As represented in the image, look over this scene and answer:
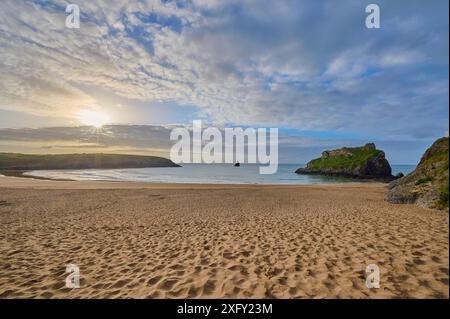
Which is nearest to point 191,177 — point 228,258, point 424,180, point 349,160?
point 349,160

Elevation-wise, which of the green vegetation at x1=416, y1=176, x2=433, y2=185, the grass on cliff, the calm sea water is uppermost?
the grass on cliff

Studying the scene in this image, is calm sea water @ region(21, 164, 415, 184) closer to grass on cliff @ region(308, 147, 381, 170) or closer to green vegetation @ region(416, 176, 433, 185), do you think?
grass on cliff @ region(308, 147, 381, 170)

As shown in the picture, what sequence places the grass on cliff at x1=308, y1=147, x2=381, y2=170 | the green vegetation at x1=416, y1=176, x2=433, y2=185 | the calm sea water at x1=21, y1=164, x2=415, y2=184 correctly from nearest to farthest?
the green vegetation at x1=416, y1=176, x2=433, y2=185
the calm sea water at x1=21, y1=164, x2=415, y2=184
the grass on cliff at x1=308, y1=147, x2=381, y2=170

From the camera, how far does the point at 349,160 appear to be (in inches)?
2559

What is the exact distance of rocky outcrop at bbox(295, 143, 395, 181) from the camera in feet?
188

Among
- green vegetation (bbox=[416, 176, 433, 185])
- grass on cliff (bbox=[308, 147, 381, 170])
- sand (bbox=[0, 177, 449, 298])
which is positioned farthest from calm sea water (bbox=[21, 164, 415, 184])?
sand (bbox=[0, 177, 449, 298])

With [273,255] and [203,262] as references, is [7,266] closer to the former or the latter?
[203,262]

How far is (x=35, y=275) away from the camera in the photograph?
567 centimetres

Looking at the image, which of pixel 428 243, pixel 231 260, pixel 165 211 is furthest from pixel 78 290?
pixel 165 211

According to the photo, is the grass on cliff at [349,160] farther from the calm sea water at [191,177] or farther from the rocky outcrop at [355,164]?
the calm sea water at [191,177]

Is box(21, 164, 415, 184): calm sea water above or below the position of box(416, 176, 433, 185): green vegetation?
below
